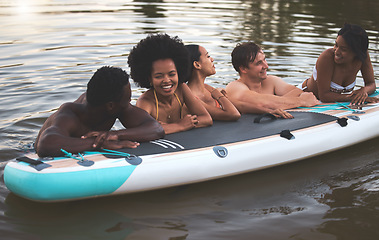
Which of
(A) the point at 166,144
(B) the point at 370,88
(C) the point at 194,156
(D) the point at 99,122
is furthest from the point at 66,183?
(B) the point at 370,88

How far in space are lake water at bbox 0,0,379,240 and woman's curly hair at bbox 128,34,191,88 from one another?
1.02 meters

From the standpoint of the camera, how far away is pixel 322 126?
4426 mm

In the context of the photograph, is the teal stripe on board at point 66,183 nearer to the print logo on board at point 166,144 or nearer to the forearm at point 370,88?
the print logo on board at point 166,144

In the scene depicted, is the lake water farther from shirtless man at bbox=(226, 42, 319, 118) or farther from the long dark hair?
the long dark hair

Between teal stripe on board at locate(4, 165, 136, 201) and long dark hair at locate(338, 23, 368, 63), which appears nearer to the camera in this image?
teal stripe on board at locate(4, 165, 136, 201)

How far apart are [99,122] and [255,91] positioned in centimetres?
193

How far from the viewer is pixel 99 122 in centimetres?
379

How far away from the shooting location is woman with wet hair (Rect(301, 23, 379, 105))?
489 cm

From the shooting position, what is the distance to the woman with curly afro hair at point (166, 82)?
4066 millimetres

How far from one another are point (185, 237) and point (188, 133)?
1175 millimetres

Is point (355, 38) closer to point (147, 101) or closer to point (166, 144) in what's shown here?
point (147, 101)

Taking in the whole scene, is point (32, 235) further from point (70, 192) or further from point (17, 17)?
point (17, 17)

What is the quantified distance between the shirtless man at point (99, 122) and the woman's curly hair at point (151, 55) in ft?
1.43

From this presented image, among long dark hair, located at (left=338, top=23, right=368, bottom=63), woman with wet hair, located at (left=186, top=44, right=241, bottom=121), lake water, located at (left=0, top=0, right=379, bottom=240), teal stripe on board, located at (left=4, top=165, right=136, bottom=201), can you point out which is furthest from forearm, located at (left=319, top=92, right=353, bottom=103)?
teal stripe on board, located at (left=4, top=165, right=136, bottom=201)
